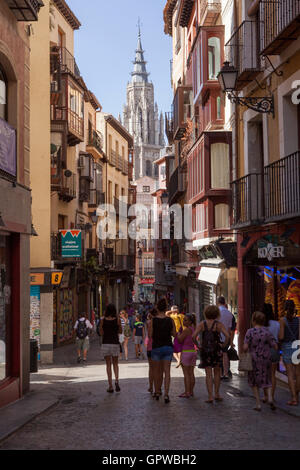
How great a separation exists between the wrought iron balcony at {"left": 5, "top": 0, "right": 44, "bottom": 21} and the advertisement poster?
12.6m

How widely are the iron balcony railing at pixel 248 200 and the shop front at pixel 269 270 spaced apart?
0.40 m

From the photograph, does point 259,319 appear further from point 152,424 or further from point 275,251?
point 275,251

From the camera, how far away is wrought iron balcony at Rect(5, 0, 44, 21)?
39.0 feet

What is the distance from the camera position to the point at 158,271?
70.0m

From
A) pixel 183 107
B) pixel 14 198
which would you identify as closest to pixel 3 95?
pixel 14 198

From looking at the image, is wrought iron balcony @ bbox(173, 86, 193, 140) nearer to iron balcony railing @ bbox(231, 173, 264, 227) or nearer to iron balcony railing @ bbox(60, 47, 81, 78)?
iron balcony railing @ bbox(60, 47, 81, 78)

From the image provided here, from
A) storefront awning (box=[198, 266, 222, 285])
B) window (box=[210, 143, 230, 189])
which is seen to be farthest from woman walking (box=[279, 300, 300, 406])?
window (box=[210, 143, 230, 189])

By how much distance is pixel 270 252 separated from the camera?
42.9ft

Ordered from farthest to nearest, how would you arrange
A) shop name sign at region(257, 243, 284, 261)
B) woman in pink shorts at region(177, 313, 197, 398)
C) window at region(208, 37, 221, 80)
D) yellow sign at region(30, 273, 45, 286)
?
yellow sign at region(30, 273, 45, 286) → window at region(208, 37, 221, 80) → shop name sign at region(257, 243, 284, 261) → woman in pink shorts at region(177, 313, 197, 398)

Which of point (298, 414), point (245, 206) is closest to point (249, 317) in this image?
point (245, 206)

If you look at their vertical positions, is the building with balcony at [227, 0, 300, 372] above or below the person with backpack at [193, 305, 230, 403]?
above

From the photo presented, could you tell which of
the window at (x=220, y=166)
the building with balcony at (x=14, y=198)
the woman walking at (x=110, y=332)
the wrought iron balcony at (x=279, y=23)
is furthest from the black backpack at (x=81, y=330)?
the wrought iron balcony at (x=279, y=23)

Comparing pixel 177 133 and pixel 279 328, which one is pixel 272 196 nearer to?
pixel 279 328

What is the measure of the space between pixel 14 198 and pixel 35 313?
11.8 meters
